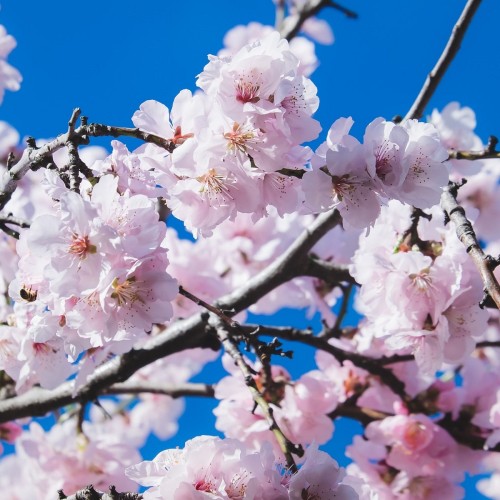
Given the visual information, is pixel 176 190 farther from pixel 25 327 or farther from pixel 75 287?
pixel 25 327

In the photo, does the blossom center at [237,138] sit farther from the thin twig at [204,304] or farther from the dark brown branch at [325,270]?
the dark brown branch at [325,270]

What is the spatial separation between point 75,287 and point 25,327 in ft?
1.75

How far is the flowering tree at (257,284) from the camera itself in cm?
150

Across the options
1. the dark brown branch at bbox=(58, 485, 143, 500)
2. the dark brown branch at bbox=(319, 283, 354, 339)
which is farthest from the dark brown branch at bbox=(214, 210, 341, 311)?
the dark brown branch at bbox=(58, 485, 143, 500)

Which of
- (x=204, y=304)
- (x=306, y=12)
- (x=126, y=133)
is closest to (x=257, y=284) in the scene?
(x=204, y=304)

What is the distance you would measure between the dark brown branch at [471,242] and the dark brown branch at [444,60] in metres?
0.51

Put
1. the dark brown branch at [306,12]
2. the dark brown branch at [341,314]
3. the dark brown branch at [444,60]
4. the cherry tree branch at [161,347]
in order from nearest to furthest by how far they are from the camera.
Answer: the dark brown branch at [444,60]
the cherry tree branch at [161,347]
the dark brown branch at [341,314]
the dark brown branch at [306,12]

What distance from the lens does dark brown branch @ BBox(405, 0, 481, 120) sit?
7.59ft

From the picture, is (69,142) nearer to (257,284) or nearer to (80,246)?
(80,246)

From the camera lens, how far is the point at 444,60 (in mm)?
2375

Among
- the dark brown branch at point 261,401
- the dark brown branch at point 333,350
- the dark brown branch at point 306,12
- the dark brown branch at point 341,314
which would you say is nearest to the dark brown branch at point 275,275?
the dark brown branch at point 333,350

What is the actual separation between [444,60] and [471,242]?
96 cm

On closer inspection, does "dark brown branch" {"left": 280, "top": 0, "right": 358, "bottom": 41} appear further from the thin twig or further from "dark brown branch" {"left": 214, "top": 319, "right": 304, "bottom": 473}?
the thin twig

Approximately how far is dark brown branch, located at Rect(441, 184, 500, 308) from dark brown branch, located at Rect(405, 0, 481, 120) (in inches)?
20.2
